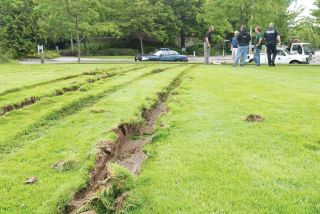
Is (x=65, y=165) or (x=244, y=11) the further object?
(x=244, y=11)

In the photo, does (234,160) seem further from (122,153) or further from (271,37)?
(271,37)

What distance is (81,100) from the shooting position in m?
10.6

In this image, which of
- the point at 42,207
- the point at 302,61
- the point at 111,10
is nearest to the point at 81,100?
the point at 42,207

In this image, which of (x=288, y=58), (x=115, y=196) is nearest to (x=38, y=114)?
(x=115, y=196)

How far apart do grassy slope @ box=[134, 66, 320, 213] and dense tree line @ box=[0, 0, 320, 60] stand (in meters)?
25.8

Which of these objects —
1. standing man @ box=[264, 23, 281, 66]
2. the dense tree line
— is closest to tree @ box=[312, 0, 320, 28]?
the dense tree line

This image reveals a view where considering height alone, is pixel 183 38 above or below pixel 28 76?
above

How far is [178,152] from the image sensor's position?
6121 mm

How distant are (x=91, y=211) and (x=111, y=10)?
45.8 metres

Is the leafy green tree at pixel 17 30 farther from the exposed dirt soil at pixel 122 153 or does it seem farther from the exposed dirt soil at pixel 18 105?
the exposed dirt soil at pixel 122 153

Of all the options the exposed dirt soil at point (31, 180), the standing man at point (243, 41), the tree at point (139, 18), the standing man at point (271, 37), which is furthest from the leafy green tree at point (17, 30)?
the exposed dirt soil at point (31, 180)

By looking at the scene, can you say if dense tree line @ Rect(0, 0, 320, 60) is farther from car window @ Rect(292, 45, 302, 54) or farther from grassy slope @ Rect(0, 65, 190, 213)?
grassy slope @ Rect(0, 65, 190, 213)

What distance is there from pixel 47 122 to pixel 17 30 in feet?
131

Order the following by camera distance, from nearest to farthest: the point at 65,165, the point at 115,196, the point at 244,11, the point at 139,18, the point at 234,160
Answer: the point at 115,196 < the point at 65,165 < the point at 234,160 < the point at 244,11 < the point at 139,18
